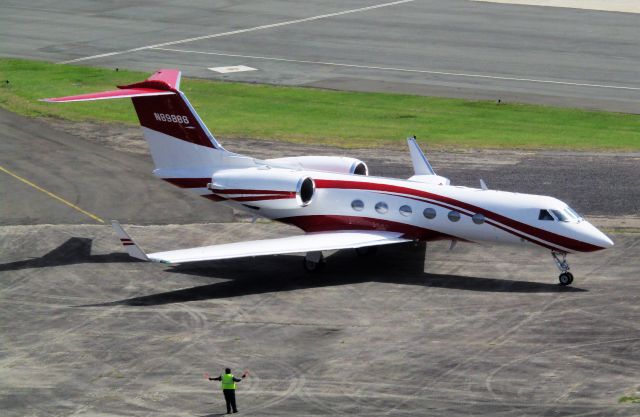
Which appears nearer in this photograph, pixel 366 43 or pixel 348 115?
pixel 348 115

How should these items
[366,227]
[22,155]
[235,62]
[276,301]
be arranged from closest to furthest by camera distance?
[276,301], [366,227], [22,155], [235,62]

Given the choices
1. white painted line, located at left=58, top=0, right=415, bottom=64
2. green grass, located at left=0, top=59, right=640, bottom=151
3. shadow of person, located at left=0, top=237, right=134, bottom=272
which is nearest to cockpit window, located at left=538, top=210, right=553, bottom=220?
shadow of person, located at left=0, top=237, right=134, bottom=272

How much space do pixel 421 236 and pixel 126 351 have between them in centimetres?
1107

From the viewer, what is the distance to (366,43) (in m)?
78.6

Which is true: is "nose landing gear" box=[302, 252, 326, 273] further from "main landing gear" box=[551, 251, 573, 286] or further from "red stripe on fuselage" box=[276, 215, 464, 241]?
"main landing gear" box=[551, 251, 573, 286]

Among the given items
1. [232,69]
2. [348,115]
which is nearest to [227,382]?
[348,115]

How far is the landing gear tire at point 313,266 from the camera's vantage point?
41469 mm

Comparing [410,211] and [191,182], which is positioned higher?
[191,182]

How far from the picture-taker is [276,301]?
1539 inches

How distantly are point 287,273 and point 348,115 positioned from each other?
73.0 ft

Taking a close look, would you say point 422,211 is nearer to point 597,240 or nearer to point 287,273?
point 287,273

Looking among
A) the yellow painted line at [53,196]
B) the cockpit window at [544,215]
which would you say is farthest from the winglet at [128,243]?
the cockpit window at [544,215]

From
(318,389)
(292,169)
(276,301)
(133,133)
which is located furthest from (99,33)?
(318,389)

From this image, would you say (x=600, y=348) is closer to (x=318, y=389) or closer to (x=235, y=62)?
(x=318, y=389)
